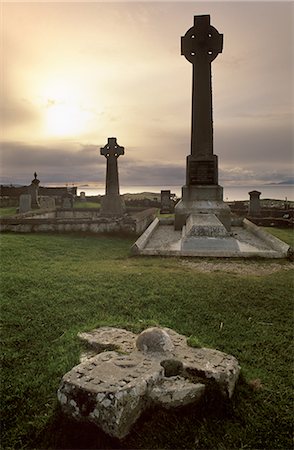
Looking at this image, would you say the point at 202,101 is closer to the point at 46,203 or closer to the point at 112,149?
Answer: the point at 112,149

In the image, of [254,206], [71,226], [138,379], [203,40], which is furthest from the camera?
[254,206]

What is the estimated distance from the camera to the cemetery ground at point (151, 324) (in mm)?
2799

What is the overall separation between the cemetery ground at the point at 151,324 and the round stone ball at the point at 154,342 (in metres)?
0.39

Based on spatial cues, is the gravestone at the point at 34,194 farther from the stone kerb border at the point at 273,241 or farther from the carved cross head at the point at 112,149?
the stone kerb border at the point at 273,241

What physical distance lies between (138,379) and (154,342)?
1.98 feet

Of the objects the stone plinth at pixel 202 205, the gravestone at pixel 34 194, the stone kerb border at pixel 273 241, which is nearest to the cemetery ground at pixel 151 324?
the stone kerb border at pixel 273 241

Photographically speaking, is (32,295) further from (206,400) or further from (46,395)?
(206,400)

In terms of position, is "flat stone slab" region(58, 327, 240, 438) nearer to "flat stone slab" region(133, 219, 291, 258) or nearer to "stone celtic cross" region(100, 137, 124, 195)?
"flat stone slab" region(133, 219, 291, 258)

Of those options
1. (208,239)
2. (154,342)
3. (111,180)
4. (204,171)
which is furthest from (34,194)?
(154,342)

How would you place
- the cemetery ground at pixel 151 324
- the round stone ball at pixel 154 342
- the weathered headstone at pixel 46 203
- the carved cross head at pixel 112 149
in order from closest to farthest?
the cemetery ground at pixel 151 324 < the round stone ball at pixel 154 342 < the carved cross head at pixel 112 149 < the weathered headstone at pixel 46 203

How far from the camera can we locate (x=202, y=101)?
15.3 m

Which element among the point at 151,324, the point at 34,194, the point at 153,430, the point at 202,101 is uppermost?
the point at 202,101

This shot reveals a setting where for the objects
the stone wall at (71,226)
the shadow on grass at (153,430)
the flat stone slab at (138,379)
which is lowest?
the shadow on grass at (153,430)

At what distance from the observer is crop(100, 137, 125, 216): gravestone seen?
65.1 feet
